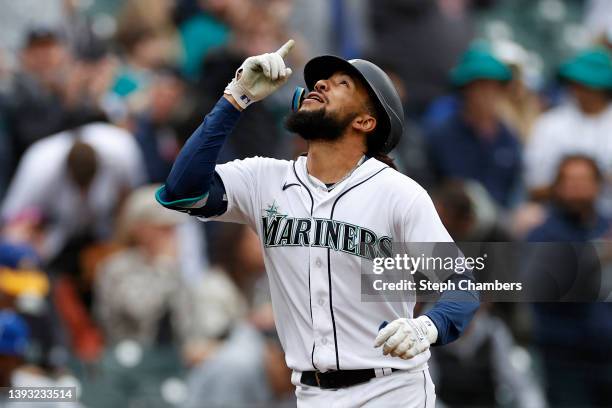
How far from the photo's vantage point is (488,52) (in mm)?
9711

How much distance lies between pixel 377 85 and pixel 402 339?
108cm

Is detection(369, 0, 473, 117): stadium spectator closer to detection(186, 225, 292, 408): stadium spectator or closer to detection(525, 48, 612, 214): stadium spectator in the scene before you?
detection(525, 48, 612, 214): stadium spectator

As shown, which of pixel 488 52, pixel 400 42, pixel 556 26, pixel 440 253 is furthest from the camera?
pixel 556 26

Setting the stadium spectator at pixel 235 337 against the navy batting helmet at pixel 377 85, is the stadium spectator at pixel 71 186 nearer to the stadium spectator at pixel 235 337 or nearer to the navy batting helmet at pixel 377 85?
the stadium spectator at pixel 235 337

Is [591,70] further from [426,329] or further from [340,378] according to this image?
[426,329]

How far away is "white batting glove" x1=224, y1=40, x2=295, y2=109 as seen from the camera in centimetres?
497

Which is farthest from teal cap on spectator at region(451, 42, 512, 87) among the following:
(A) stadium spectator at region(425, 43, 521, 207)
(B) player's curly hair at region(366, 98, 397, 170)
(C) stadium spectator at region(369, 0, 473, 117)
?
(B) player's curly hair at region(366, 98, 397, 170)

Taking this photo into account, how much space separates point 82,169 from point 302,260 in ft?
12.4

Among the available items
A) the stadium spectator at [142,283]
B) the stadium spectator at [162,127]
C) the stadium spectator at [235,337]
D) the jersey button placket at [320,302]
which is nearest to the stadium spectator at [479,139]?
the stadium spectator at [235,337]

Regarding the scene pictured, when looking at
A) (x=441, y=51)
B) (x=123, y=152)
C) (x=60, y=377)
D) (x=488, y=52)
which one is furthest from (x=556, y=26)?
(x=60, y=377)

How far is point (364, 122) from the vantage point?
17.0ft

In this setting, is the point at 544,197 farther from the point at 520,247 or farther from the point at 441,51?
the point at 441,51

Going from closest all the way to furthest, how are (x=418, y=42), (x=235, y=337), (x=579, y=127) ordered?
(x=235, y=337), (x=579, y=127), (x=418, y=42)

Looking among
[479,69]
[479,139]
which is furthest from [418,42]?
[479,139]
